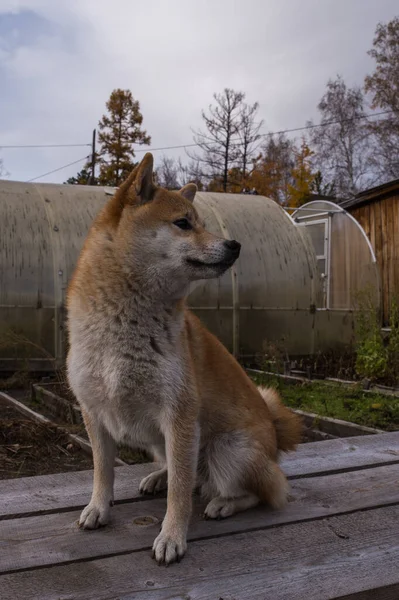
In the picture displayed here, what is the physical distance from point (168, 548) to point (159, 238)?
1083mm

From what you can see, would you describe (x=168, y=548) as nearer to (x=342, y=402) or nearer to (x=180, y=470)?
(x=180, y=470)

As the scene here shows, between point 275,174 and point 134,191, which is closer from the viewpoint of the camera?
point 134,191

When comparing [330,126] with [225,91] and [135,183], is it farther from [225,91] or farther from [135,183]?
[135,183]

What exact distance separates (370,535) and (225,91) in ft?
100

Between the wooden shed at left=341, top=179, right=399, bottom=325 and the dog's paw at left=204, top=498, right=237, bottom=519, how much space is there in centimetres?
1075

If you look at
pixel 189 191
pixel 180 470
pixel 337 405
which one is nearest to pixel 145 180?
pixel 189 191

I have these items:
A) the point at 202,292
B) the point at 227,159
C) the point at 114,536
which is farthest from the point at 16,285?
the point at 227,159

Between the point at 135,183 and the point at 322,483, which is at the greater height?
the point at 135,183

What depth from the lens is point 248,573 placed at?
1.71m

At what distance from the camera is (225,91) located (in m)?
30.1

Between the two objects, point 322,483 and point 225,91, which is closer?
point 322,483

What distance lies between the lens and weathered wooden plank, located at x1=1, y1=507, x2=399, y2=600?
159 centimetres

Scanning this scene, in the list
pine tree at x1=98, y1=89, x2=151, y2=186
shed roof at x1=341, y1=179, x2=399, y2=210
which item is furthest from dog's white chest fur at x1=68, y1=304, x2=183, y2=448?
pine tree at x1=98, y1=89, x2=151, y2=186

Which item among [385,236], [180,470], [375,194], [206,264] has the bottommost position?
[180,470]
